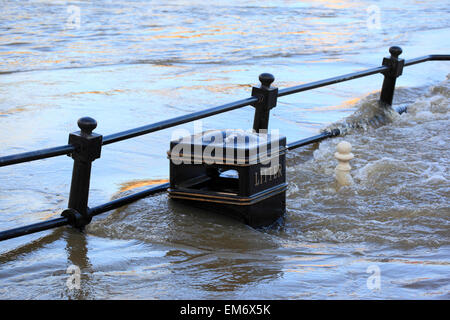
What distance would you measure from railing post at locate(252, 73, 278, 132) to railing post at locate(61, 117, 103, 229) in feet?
6.89

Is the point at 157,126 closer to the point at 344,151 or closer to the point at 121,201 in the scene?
the point at 121,201

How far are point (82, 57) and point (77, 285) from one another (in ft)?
39.6

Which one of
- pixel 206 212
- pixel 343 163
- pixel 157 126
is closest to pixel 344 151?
pixel 343 163

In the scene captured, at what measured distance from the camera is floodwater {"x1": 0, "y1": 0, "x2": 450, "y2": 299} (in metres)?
3.93

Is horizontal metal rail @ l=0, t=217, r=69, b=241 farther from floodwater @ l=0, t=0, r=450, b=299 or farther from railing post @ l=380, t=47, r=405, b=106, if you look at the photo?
railing post @ l=380, t=47, r=405, b=106

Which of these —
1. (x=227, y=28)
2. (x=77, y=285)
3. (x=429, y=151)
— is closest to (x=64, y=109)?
(x=429, y=151)

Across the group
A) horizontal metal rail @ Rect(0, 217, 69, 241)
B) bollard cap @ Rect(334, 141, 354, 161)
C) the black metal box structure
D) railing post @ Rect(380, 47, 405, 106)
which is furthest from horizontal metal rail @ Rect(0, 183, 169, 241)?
railing post @ Rect(380, 47, 405, 106)

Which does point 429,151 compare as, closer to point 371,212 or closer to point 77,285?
point 371,212

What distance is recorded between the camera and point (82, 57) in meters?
15.3

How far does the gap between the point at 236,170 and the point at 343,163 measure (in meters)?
1.70

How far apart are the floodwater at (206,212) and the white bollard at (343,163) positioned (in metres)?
0.09

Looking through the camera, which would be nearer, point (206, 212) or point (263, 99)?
point (206, 212)

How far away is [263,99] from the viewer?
6.34 m

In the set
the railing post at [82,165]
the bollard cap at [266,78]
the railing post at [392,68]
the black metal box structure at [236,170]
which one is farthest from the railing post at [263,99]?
the railing post at [392,68]
